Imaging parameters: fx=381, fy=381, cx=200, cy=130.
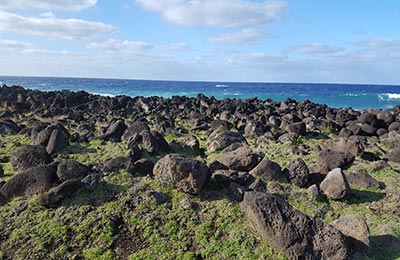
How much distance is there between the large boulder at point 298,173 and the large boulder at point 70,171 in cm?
494

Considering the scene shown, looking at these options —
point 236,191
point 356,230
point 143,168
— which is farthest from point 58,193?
point 356,230

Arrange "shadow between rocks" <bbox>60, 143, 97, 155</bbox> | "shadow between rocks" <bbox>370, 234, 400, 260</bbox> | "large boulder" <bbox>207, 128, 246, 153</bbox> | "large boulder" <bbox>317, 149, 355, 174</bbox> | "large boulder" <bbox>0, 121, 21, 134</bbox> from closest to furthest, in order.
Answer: "shadow between rocks" <bbox>370, 234, 400, 260</bbox> → "large boulder" <bbox>317, 149, 355, 174</bbox> → "shadow between rocks" <bbox>60, 143, 97, 155</bbox> → "large boulder" <bbox>207, 128, 246, 153</bbox> → "large boulder" <bbox>0, 121, 21, 134</bbox>

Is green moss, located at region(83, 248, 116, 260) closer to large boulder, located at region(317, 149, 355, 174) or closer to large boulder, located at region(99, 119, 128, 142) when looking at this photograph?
large boulder, located at region(317, 149, 355, 174)

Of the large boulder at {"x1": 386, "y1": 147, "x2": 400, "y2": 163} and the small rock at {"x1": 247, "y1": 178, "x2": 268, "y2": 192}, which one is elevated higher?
the large boulder at {"x1": 386, "y1": 147, "x2": 400, "y2": 163}

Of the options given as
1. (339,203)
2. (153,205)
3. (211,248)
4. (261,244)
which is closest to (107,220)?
(153,205)

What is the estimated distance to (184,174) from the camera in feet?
27.3

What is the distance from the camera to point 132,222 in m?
7.62

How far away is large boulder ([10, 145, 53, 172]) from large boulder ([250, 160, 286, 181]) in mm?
5465

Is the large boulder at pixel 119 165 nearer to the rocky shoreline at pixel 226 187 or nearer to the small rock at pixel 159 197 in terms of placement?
the rocky shoreline at pixel 226 187

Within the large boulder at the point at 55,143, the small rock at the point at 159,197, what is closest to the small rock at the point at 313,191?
the small rock at the point at 159,197

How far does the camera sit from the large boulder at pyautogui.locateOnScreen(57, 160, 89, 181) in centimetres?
872

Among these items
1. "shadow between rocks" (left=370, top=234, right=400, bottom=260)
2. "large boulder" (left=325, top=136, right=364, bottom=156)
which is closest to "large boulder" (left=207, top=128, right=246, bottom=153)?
"large boulder" (left=325, top=136, right=364, bottom=156)

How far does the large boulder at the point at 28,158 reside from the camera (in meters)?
9.95

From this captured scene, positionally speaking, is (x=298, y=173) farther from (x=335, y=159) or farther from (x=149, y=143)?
(x=149, y=143)
